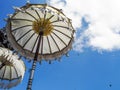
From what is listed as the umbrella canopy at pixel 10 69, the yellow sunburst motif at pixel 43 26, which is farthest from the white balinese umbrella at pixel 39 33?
the umbrella canopy at pixel 10 69

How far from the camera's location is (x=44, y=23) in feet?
63.8

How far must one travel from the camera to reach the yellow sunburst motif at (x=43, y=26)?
1920 centimetres

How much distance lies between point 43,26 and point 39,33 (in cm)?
52

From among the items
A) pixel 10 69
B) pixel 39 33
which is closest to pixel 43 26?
pixel 39 33

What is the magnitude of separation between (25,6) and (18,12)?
1.15 metres

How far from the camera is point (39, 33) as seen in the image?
1930 cm

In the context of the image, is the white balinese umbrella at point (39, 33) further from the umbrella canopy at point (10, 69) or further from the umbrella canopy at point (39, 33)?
the umbrella canopy at point (10, 69)

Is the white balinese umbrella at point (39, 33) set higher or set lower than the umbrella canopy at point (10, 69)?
lower

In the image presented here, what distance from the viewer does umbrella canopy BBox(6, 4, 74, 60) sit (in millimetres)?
19625

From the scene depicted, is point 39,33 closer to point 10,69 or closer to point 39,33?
Result: point 39,33

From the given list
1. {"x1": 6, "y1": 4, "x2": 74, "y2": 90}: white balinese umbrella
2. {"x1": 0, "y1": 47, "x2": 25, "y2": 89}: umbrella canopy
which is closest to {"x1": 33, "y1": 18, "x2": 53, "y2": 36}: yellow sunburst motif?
{"x1": 6, "y1": 4, "x2": 74, "y2": 90}: white balinese umbrella

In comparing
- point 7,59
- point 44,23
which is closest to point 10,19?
point 44,23

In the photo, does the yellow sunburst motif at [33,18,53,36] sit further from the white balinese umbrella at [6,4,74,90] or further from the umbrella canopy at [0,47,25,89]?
the umbrella canopy at [0,47,25,89]

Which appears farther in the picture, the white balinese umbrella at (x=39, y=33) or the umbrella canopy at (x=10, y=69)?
the umbrella canopy at (x=10, y=69)
